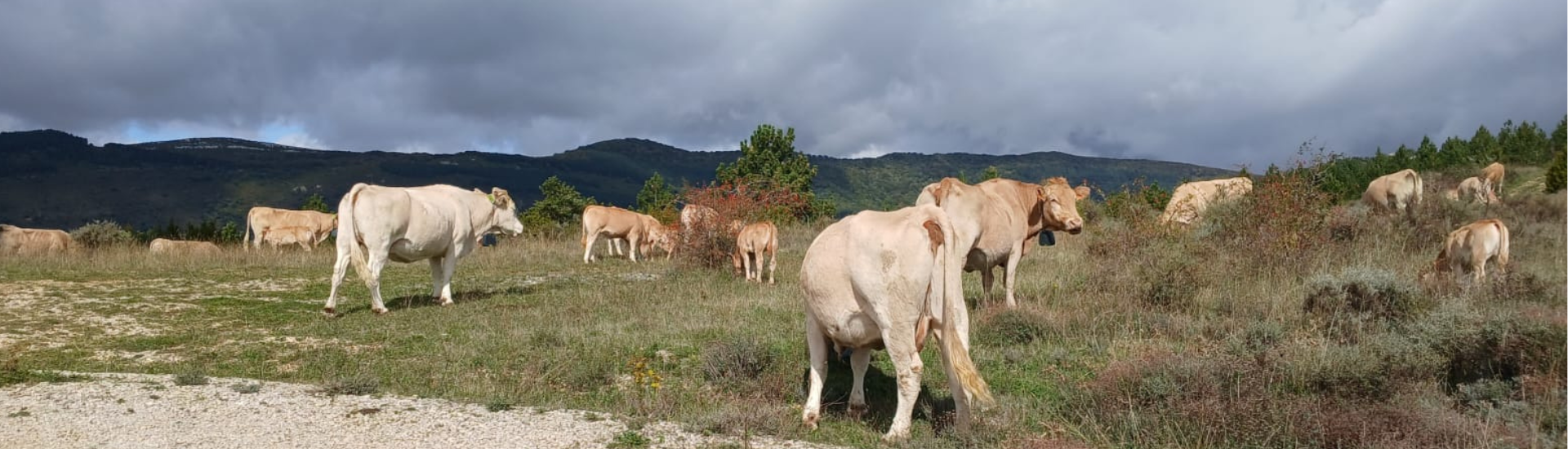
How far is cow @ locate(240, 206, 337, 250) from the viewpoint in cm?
3198

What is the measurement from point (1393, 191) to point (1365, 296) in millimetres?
19519

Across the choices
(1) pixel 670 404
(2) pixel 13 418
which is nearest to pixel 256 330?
(2) pixel 13 418

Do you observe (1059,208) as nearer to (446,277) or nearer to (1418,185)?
(446,277)

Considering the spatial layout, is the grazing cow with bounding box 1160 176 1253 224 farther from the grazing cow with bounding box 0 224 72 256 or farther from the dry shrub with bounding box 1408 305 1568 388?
the grazing cow with bounding box 0 224 72 256

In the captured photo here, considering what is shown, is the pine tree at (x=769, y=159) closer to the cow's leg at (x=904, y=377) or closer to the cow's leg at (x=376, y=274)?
the cow's leg at (x=376, y=274)

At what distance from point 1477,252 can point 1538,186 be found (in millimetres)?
29093

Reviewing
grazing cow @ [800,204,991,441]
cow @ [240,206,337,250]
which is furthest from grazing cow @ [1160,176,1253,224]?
cow @ [240,206,337,250]

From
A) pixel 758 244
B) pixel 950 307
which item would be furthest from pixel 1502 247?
pixel 758 244

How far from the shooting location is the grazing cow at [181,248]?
22.3 meters

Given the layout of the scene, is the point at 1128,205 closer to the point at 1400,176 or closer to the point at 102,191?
the point at 1400,176

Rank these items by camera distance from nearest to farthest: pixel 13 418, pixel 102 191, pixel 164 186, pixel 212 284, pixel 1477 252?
pixel 13 418 → pixel 1477 252 → pixel 212 284 → pixel 102 191 → pixel 164 186

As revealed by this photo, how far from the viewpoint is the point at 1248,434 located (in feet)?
18.9

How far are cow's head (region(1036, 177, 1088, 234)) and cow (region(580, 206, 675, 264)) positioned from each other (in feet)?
46.7

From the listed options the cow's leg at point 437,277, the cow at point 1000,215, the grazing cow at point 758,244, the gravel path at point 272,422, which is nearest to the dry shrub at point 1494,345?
the cow at point 1000,215
